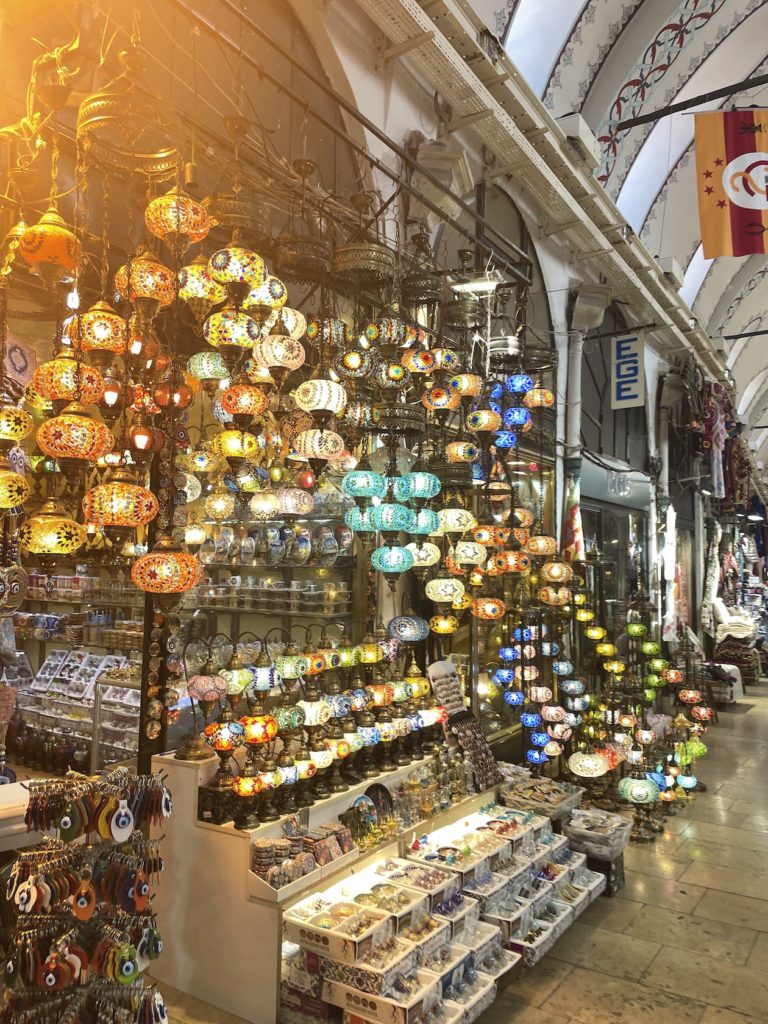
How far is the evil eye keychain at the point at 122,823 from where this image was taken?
1979 millimetres

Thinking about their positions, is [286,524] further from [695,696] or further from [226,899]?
[695,696]

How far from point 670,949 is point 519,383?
3506mm

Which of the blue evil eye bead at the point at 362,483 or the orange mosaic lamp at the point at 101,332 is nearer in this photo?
the orange mosaic lamp at the point at 101,332

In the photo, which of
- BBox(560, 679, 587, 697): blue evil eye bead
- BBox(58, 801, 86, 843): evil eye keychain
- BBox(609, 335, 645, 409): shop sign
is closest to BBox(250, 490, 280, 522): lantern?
BBox(58, 801, 86, 843): evil eye keychain

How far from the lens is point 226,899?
9.53 feet

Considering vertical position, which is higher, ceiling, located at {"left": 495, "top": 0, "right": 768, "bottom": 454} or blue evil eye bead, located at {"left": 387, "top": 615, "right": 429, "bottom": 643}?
ceiling, located at {"left": 495, "top": 0, "right": 768, "bottom": 454}

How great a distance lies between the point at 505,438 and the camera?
4.61 metres

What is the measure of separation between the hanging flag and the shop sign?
3.50 m

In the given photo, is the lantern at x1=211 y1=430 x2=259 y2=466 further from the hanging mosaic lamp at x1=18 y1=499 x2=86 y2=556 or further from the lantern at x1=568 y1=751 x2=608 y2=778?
the lantern at x1=568 y1=751 x2=608 y2=778

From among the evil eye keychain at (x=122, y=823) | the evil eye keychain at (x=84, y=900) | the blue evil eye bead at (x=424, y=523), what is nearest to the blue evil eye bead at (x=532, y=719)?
the blue evil eye bead at (x=424, y=523)

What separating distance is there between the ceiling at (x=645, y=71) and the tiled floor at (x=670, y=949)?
585cm

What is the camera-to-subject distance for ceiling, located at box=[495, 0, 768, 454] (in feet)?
22.5

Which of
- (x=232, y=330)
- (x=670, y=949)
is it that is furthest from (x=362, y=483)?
(x=670, y=949)

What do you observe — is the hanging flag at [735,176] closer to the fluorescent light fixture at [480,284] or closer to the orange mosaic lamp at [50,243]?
the fluorescent light fixture at [480,284]
